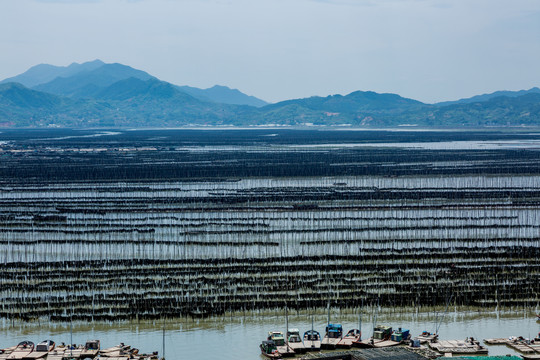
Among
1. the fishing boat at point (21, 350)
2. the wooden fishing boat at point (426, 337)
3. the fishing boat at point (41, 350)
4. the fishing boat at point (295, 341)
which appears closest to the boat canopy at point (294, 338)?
the fishing boat at point (295, 341)

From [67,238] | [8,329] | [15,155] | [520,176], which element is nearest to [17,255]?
[67,238]

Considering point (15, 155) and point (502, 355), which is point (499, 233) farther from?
point (15, 155)

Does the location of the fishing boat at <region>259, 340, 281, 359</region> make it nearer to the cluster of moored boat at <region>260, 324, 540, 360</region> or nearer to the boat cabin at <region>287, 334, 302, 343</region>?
the cluster of moored boat at <region>260, 324, 540, 360</region>

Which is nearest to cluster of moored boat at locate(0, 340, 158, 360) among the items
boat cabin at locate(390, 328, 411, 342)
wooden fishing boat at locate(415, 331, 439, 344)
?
boat cabin at locate(390, 328, 411, 342)

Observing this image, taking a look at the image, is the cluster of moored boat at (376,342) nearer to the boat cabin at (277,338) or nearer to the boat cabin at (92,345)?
the boat cabin at (277,338)

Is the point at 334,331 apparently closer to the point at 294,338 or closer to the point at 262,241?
the point at 294,338

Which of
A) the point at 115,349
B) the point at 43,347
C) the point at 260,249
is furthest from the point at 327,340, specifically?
the point at 260,249
